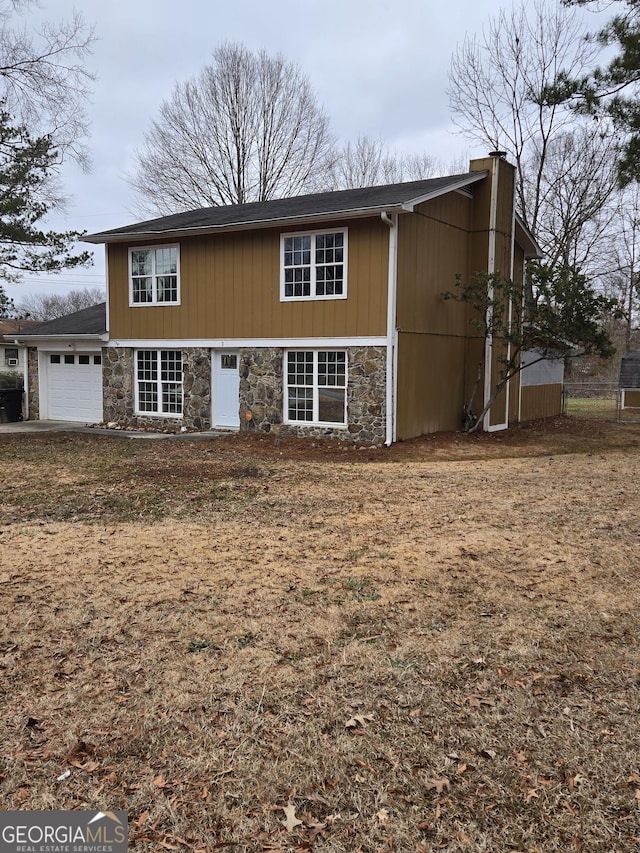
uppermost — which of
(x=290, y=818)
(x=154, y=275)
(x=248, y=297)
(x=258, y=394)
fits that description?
(x=154, y=275)

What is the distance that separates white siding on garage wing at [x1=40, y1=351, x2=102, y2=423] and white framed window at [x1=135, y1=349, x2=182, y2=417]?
1712 millimetres

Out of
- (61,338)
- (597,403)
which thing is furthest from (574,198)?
(61,338)

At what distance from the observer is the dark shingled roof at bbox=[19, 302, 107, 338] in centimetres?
1894

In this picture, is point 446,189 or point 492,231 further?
point 492,231

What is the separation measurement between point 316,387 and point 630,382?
13028 millimetres

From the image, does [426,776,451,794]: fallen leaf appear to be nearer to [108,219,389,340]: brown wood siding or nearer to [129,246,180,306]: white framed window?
[108,219,389,340]: brown wood siding

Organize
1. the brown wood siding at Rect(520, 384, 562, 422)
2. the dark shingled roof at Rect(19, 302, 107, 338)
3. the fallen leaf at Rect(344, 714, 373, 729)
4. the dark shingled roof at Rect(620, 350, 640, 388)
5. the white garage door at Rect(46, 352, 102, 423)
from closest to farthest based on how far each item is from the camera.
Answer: the fallen leaf at Rect(344, 714, 373, 729), the dark shingled roof at Rect(19, 302, 107, 338), the white garage door at Rect(46, 352, 102, 423), the brown wood siding at Rect(520, 384, 562, 422), the dark shingled roof at Rect(620, 350, 640, 388)

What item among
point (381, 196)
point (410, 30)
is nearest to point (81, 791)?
point (381, 196)

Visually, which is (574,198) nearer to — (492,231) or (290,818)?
(492,231)

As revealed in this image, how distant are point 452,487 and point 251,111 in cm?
2707

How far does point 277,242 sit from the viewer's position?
50.1ft

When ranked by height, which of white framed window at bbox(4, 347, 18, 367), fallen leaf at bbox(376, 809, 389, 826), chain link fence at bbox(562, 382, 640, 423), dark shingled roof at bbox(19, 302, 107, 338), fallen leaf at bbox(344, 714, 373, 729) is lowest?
fallen leaf at bbox(376, 809, 389, 826)

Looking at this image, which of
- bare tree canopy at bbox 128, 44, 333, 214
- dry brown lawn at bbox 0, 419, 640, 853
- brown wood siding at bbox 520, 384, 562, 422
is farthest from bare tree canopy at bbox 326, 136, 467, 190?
dry brown lawn at bbox 0, 419, 640, 853

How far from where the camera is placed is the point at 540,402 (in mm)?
20875
